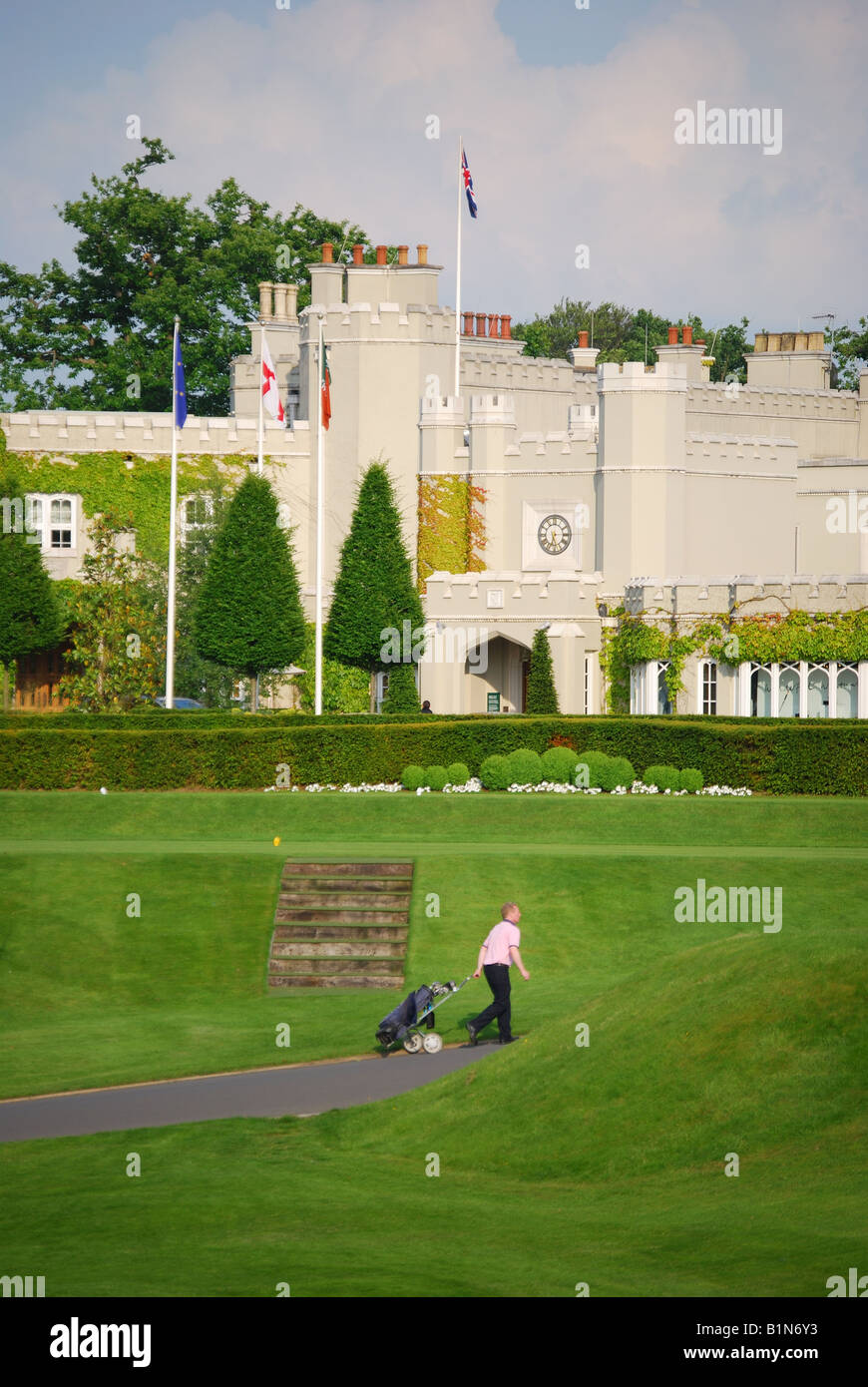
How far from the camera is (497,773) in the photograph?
3928cm

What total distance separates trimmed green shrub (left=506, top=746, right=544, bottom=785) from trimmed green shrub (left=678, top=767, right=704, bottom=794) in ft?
10.3

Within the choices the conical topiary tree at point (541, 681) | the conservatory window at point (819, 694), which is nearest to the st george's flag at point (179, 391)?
the conical topiary tree at point (541, 681)

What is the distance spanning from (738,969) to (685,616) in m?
29.3

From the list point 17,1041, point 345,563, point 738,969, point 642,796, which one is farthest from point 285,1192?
point 345,563

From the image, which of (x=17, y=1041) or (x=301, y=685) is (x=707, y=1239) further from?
(x=301, y=685)

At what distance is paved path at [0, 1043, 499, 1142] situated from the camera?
58.8 feet

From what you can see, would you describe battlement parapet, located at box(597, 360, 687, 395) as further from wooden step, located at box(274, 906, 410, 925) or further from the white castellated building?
wooden step, located at box(274, 906, 410, 925)

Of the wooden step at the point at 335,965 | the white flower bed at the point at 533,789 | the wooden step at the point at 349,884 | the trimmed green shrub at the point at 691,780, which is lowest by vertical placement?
the wooden step at the point at 335,965

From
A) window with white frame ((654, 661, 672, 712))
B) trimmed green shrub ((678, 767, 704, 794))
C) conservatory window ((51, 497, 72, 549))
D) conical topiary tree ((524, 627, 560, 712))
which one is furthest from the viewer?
conservatory window ((51, 497, 72, 549))

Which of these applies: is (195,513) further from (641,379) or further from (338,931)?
(338,931)

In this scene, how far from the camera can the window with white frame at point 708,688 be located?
150 feet

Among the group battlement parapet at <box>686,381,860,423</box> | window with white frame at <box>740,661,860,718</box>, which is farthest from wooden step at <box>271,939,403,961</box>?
battlement parapet at <box>686,381,860,423</box>

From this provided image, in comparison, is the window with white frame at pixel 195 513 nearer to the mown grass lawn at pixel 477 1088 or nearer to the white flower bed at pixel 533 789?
the white flower bed at pixel 533 789

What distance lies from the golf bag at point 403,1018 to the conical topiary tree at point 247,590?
96.1 feet
